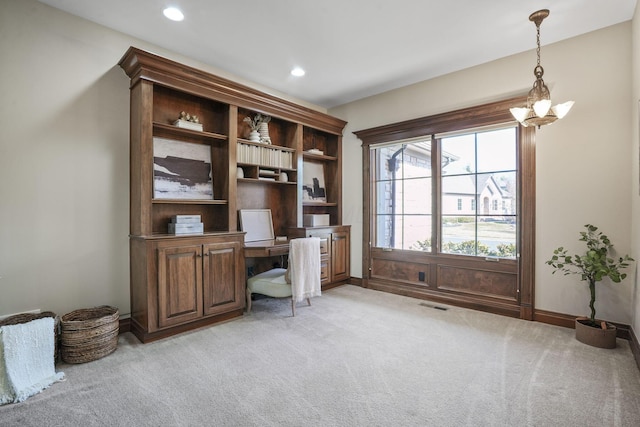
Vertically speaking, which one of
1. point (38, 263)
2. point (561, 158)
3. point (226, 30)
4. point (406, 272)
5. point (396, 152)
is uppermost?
point (226, 30)

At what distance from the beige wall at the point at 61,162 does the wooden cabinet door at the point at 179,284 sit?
1.95 feet

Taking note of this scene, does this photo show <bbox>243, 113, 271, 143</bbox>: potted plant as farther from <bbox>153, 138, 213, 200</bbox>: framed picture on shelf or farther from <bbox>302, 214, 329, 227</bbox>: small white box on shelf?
<bbox>302, 214, 329, 227</bbox>: small white box on shelf

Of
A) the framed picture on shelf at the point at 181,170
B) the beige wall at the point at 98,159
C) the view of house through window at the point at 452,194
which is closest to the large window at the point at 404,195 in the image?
the view of house through window at the point at 452,194

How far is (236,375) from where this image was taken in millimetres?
2264

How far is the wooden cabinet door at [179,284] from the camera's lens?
285cm

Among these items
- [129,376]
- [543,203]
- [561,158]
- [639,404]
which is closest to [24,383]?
[129,376]

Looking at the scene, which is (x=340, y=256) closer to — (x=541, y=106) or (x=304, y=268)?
(x=304, y=268)

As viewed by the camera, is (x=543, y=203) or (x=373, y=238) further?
(x=373, y=238)

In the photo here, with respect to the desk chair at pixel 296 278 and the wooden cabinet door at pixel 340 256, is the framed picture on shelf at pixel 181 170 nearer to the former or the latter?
the desk chair at pixel 296 278

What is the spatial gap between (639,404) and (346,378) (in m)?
1.83

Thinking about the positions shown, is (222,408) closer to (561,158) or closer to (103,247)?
(103,247)

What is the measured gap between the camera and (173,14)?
279cm

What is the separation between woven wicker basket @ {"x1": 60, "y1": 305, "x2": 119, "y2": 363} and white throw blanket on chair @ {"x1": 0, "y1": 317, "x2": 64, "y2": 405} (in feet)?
0.47

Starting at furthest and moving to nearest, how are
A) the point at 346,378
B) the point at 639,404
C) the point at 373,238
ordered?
the point at 373,238, the point at 346,378, the point at 639,404
